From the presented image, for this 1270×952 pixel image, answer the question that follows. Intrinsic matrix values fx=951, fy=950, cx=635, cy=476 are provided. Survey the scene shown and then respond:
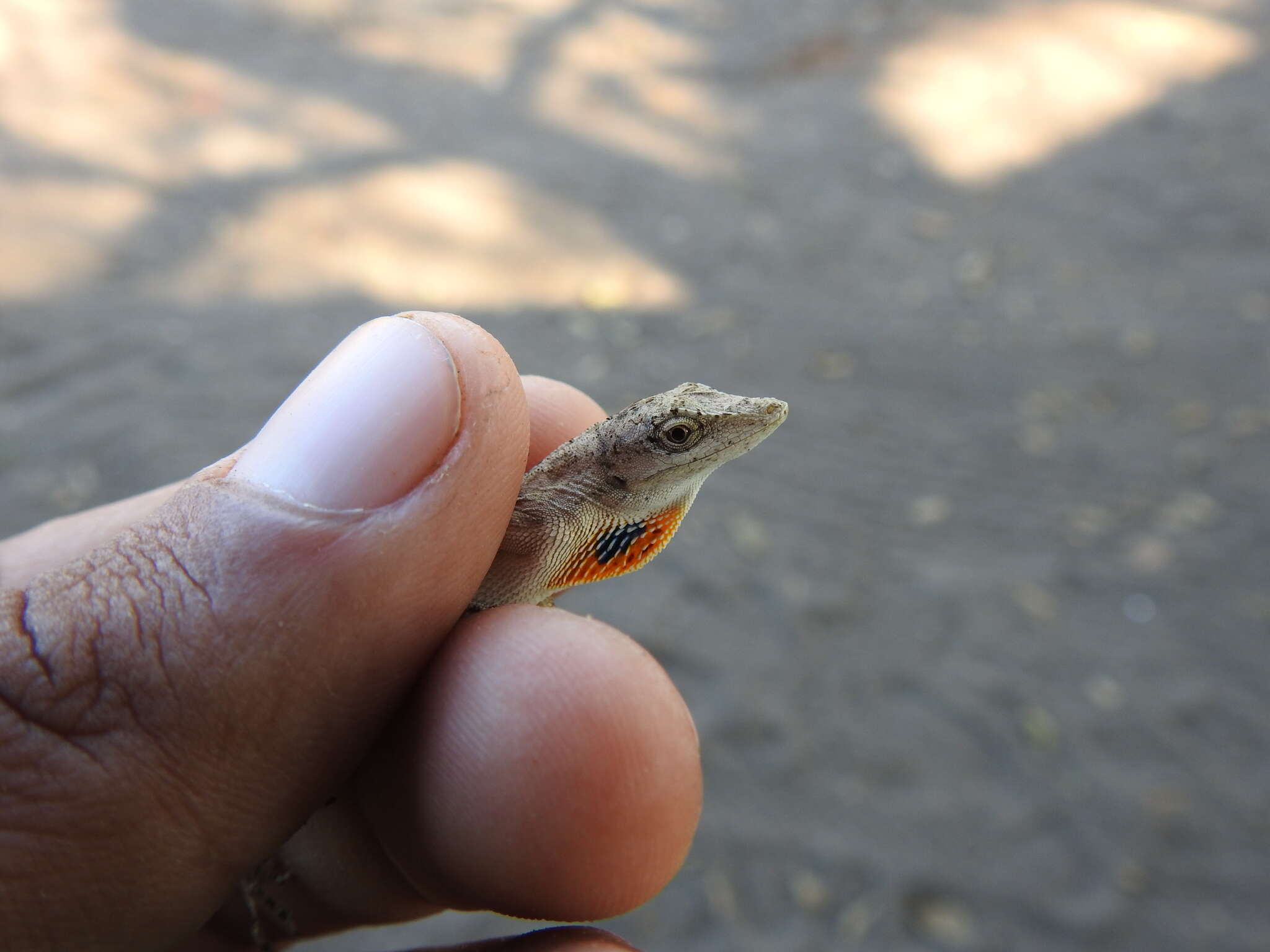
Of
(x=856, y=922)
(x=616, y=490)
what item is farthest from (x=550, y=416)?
(x=856, y=922)

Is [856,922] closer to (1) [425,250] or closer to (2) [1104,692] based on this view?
(2) [1104,692]

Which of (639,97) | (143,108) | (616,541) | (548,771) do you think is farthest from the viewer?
(639,97)

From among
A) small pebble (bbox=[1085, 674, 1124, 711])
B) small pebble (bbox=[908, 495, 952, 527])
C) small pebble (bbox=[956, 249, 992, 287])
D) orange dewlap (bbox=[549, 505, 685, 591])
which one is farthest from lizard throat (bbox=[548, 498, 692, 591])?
small pebble (bbox=[956, 249, 992, 287])

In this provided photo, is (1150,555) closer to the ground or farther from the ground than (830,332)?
closer to the ground

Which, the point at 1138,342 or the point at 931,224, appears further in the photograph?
the point at 931,224

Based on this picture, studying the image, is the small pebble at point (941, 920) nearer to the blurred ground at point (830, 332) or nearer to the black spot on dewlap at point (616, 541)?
the blurred ground at point (830, 332)

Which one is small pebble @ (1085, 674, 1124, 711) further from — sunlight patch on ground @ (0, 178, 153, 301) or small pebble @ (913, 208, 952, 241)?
sunlight patch on ground @ (0, 178, 153, 301)

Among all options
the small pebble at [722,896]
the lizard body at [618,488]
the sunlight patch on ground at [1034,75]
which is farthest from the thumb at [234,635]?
the sunlight patch on ground at [1034,75]

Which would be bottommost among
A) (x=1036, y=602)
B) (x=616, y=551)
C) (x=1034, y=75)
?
(x=1036, y=602)
